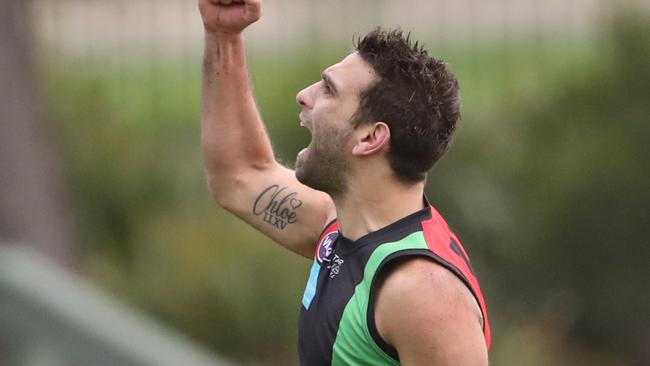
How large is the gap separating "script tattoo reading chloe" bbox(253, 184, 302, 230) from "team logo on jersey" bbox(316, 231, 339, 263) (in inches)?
13.0

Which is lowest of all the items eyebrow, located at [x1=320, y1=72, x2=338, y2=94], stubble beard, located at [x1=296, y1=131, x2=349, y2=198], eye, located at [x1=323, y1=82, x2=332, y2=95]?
stubble beard, located at [x1=296, y1=131, x2=349, y2=198]

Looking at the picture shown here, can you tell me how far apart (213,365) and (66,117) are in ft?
13.8

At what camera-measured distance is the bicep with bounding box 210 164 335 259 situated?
5090 mm

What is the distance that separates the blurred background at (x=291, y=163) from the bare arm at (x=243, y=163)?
3.70 meters

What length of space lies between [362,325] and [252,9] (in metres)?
1.18

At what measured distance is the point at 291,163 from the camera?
29.4 feet

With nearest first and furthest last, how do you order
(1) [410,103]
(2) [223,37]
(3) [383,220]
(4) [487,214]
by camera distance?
(1) [410,103]
(3) [383,220]
(2) [223,37]
(4) [487,214]

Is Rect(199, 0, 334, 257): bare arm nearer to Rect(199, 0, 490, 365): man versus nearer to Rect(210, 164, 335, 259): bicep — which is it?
Rect(210, 164, 335, 259): bicep

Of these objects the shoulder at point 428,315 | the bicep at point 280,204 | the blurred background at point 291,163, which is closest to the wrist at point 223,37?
the bicep at point 280,204

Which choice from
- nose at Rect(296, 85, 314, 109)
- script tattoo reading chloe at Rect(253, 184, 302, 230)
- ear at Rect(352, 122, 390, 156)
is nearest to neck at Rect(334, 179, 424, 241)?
ear at Rect(352, 122, 390, 156)

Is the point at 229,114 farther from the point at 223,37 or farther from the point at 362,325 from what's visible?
the point at 362,325

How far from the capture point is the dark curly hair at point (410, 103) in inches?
170

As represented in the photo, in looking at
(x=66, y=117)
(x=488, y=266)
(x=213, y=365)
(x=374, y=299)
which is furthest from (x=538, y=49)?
(x=374, y=299)

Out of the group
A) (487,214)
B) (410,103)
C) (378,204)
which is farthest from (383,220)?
(487,214)
